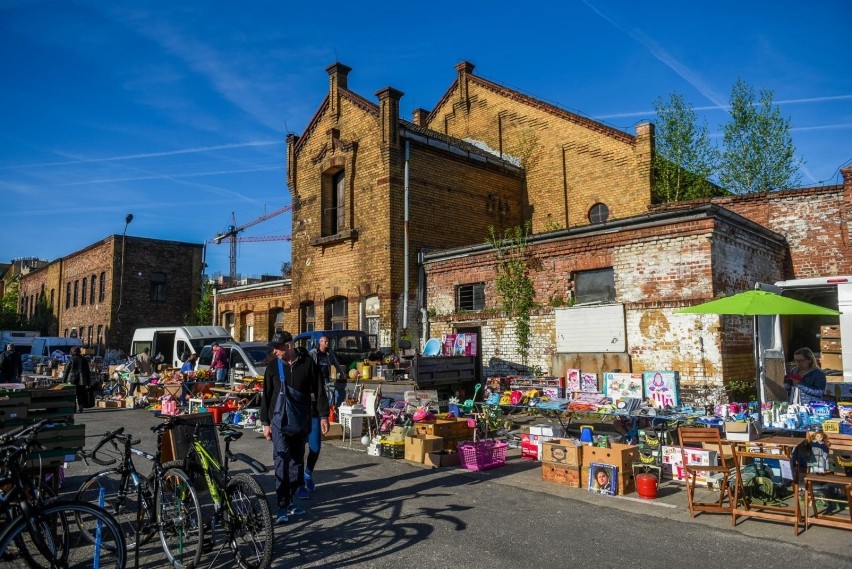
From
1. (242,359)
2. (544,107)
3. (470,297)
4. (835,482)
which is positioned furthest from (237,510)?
(544,107)

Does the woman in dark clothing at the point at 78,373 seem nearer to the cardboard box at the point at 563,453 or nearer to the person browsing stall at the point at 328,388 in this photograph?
the person browsing stall at the point at 328,388

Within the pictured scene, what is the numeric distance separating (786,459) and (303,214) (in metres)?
18.2

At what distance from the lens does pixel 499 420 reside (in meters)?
12.0

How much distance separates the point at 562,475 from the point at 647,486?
3.78 feet

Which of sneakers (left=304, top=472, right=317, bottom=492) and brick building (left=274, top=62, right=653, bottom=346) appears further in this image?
brick building (left=274, top=62, right=653, bottom=346)

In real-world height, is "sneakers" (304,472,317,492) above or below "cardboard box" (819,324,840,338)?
below

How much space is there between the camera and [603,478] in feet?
23.9

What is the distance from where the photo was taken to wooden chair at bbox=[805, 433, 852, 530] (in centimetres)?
559

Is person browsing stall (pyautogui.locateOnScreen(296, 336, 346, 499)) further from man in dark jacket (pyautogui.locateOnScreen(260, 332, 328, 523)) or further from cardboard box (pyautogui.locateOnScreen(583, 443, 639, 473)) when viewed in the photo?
cardboard box (pyautogui.locateOnScreen(583, 443, 639, 473))

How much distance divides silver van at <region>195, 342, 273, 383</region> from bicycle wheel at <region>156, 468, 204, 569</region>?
9693mm

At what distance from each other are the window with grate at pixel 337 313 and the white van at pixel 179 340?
3.35 m

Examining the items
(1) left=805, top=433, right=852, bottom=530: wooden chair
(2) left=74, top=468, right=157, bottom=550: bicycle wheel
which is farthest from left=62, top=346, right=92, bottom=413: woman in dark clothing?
(1) left=805, top=433, right=852, bottom=530: wooden chair

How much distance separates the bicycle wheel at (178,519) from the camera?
482 centimetres

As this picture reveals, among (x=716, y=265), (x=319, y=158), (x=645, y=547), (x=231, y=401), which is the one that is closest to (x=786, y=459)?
(x=645, y=547)
